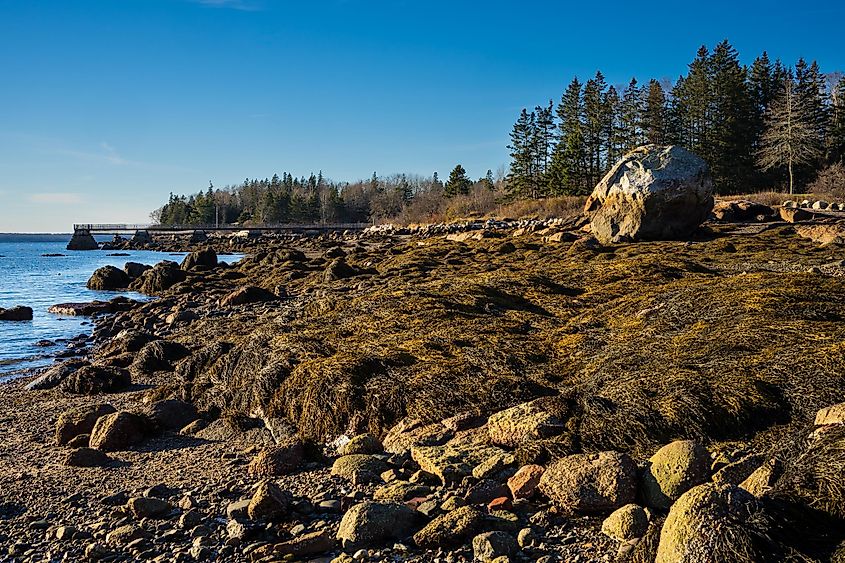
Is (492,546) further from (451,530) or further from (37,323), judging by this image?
(37,323)

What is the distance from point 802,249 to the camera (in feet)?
57.9

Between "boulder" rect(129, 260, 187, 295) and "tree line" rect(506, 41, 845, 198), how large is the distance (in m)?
38.2

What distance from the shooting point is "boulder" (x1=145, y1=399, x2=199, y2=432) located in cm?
719

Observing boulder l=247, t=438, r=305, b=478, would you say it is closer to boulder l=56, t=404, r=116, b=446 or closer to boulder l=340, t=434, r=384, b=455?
boulder l=340, t=434, r=384, b=455

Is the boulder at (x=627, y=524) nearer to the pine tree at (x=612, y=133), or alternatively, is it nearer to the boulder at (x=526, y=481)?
the boulder at (x=526, y=481)

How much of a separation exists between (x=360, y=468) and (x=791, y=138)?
50.4 metres

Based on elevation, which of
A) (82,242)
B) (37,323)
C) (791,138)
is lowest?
(37,323)

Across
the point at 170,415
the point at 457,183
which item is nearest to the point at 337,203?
the point at 457,183

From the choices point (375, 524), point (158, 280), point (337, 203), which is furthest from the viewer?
point (337, 203)

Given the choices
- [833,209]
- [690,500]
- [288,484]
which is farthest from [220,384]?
[833,209]

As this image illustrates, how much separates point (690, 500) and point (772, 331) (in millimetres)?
4425

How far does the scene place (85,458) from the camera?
20.2ft

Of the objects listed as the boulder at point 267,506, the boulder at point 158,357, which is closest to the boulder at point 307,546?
the boulder at point 267,506

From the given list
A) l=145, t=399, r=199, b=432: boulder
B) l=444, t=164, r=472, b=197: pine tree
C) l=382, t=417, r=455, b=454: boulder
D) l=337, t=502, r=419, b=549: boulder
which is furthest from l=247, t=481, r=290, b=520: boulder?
l=444, t=164, r=472, b=197: pine tree
